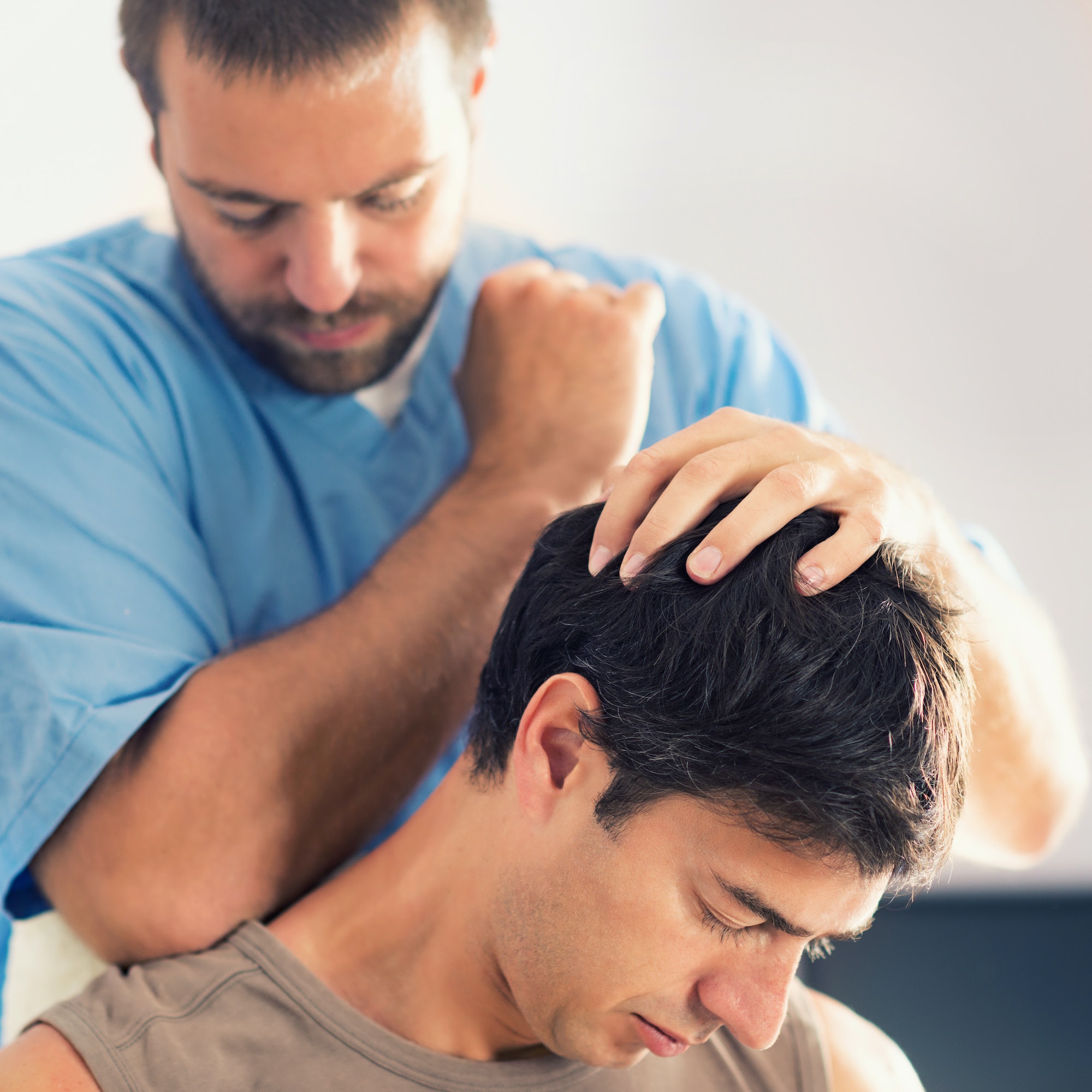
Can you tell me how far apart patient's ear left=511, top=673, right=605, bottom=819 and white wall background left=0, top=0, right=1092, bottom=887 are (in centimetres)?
125

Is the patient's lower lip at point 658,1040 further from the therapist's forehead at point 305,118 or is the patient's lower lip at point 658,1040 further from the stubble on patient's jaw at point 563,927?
the therapist's forehead at point 305,118

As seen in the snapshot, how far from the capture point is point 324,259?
3.53 feet

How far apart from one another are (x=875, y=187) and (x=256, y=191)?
1.27 m

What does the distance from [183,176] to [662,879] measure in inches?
30.0

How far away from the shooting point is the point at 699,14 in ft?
6.40

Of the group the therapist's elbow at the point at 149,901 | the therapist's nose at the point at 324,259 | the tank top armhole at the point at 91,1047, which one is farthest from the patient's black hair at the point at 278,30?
the tank top armhole at the point at 91,1047

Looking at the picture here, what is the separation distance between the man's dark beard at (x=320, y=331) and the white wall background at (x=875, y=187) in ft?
2.54

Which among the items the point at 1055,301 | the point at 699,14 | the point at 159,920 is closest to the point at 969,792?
the point at 159,920

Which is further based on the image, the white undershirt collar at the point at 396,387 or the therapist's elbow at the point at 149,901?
the white undershirt collar at the point at 396,387

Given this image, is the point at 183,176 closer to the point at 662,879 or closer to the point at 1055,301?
the point at 662,879

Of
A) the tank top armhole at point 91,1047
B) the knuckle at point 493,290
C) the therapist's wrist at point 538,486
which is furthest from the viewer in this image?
the knuckle at point 493,290

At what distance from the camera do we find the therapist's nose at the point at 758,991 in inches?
34.0

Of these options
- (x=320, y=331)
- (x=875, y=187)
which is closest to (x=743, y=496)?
(x=320, y=331)

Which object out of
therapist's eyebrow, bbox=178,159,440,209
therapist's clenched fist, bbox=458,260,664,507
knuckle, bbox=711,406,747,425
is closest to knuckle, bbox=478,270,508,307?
therapist's clenched fist, bbox=458,260,664,507
